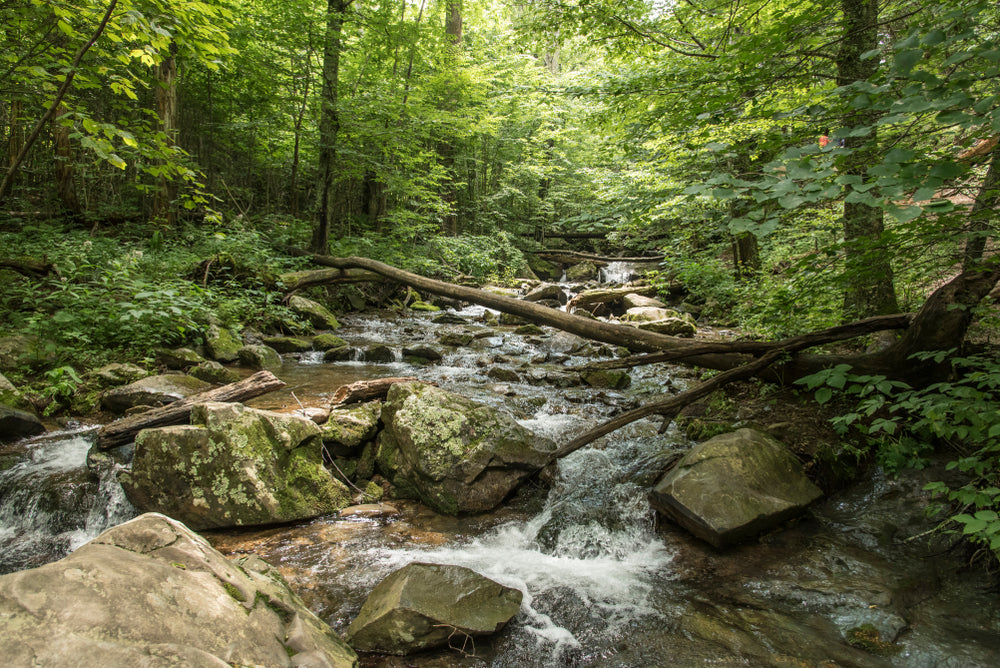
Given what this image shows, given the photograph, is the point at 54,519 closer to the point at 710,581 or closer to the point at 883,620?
the point at 710,581

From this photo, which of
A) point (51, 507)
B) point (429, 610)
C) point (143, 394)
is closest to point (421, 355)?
point (143, 394)

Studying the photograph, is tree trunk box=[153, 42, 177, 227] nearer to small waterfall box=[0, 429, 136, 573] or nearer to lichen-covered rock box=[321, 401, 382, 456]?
small waterfall box=[0, 429, 136, 573]

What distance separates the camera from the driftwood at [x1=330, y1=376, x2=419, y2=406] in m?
5.26

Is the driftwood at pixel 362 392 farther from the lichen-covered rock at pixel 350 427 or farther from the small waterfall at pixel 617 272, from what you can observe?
the small waterfall at pixel 617 272

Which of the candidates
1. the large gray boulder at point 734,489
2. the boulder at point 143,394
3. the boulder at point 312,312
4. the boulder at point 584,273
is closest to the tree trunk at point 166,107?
the boulder at point 312,312

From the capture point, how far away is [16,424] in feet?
14.1

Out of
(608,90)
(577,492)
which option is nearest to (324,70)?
(608,90)

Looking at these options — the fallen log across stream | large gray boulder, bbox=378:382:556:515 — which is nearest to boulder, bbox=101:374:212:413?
large gray boulder, bbox=378:382:556:515

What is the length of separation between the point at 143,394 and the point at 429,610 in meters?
4.36

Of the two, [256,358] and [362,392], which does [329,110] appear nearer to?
[256,358]

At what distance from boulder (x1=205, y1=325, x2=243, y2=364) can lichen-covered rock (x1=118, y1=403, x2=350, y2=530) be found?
3.69 meters

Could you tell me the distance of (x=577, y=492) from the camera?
13.9 ft

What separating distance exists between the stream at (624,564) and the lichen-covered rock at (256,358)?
263 centimetres

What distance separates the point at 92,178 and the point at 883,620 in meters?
16.8
